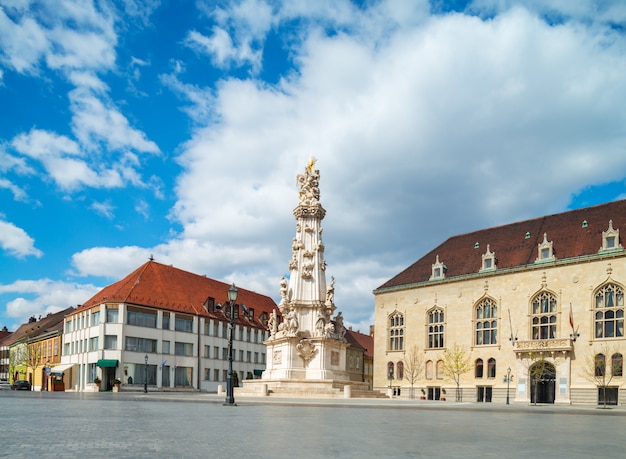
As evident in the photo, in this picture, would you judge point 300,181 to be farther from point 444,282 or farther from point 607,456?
point 607,456

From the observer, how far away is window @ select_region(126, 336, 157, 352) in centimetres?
7012

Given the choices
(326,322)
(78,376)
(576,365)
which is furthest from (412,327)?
(78,376)

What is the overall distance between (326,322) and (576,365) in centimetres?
2562

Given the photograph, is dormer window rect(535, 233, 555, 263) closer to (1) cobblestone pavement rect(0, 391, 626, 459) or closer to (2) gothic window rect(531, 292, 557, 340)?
(2) gothic window rect(531, 292, 557, 340)

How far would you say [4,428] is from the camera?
48.8ft

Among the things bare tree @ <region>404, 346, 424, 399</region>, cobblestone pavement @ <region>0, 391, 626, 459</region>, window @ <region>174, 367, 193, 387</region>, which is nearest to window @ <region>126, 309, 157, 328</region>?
window @ <region>174, 367, 193, 387</region>

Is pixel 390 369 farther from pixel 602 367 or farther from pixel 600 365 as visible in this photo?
pixel 602 367

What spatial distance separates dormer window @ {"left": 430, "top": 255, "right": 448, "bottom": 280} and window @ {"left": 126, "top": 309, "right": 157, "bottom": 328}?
32628 mm

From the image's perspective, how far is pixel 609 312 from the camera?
5500cm

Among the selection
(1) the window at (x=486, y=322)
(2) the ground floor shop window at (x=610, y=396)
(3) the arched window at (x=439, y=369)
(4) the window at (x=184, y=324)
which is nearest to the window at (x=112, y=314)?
(4) the window at (x=184, y=324)

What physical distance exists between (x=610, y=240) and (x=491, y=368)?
16.8 metres

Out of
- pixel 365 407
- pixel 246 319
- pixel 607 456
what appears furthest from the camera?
pixel 246 319

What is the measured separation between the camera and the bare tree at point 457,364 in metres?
62.4

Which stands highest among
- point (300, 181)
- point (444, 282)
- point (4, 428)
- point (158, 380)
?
point (300, 181)
